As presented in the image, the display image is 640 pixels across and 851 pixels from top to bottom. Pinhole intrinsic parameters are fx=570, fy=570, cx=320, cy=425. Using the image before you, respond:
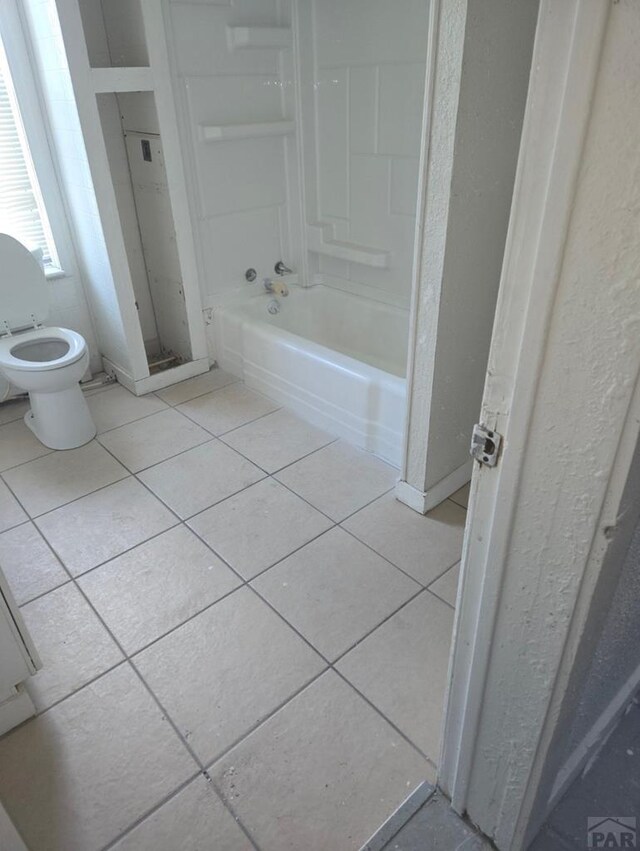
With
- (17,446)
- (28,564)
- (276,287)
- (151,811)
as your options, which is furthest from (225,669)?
(276,287)

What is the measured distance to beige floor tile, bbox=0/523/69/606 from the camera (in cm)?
185

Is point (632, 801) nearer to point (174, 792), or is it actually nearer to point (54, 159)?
point (174, 792)

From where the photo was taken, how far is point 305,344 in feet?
8.64

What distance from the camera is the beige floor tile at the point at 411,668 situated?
145cm

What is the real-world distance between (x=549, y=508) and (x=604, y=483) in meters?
0.09

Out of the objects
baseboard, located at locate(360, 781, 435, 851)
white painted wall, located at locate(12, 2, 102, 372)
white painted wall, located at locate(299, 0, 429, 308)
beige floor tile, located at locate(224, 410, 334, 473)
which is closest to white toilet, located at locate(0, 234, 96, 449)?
white painted wall, located at locate(12, 2, 102, 372)

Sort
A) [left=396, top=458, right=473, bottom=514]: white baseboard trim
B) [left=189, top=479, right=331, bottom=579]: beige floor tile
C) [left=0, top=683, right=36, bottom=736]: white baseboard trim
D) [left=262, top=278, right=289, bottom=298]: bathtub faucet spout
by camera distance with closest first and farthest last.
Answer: [left=0, top=683, right=36, bottom=736]: white baseboard trim
[left=189, top=479, right=331, bottom=579]: beige floor tile
[left=396, top=458, right=473, bottom=514]: white baseboard trim
[left=262, top=278, right=289, bottom=298]: bathtub faucet spout

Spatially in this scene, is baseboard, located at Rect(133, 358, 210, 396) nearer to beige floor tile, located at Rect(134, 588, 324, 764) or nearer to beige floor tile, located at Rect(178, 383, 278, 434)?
beige floor tile, located at Rect(178, 383, 278, 434)

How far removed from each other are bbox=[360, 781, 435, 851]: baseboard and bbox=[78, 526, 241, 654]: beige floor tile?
80 cm

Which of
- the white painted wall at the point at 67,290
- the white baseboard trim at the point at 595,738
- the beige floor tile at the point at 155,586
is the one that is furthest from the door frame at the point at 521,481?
the white painted wall at the point at 67,290

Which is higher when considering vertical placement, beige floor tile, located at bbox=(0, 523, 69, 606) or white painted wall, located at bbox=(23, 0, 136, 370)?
white painted wall, located at bbox=(23, 0, 136, 370)

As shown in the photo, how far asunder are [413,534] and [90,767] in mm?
1186

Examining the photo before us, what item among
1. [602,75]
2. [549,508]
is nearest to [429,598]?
[549,508]

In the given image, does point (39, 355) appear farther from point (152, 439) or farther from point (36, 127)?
point (36, 127)
